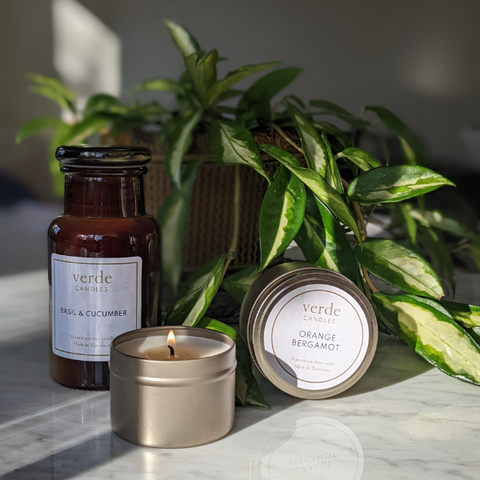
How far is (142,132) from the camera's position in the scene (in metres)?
0.79

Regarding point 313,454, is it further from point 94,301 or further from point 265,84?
point 265,84

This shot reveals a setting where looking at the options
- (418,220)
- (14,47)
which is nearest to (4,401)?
(418,220)

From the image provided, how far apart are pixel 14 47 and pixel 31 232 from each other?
380 mm

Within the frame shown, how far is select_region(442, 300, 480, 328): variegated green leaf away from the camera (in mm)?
561

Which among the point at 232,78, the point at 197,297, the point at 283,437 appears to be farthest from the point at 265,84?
the point at 283,437

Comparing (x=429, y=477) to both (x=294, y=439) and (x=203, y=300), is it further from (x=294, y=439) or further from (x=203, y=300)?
(x=203, y=300)

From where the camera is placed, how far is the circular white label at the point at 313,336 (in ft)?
1.65

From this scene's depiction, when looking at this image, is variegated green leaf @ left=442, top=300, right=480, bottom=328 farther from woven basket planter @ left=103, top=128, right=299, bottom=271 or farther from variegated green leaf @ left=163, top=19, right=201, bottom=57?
variegated green leaf @ left=163, top=19, right=201, bottom=57

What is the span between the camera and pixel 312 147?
23.0 inches

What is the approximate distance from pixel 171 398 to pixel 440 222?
0.52 metres

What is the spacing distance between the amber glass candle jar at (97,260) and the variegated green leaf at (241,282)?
9 cm

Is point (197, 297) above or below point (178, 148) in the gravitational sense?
below

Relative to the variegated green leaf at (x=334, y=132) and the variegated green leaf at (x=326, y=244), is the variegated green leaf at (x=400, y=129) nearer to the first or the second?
the variegated green leaf at (x=334, y=132)

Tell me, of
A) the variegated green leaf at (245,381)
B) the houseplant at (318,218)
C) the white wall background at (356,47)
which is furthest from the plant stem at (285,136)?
the white wall background at (356,47)
